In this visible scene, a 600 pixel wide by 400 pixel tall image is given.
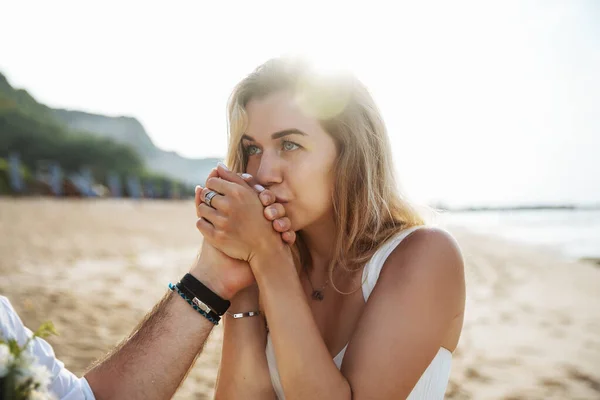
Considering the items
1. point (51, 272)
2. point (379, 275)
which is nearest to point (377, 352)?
point (379, 275)

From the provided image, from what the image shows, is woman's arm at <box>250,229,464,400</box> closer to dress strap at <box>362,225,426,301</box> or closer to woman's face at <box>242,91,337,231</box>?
dress strap at <box>362,225,426,301</box>

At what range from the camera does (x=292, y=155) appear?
7.04 feet

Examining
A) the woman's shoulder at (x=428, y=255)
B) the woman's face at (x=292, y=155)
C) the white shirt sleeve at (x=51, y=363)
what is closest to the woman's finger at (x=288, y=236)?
the woman's face at (x=292, y=155)

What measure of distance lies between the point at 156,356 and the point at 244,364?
50 centimetres

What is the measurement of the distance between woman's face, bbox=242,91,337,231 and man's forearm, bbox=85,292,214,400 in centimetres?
69

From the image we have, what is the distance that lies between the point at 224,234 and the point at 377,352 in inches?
33.0

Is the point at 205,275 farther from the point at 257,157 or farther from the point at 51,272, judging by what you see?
the point at 51,272

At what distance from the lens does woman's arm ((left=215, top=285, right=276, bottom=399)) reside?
2086 millimetres

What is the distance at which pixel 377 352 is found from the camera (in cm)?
166

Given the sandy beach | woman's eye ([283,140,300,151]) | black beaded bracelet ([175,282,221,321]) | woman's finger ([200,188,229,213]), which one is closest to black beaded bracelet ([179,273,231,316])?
black beaded bracelet ([175,282,221,321])

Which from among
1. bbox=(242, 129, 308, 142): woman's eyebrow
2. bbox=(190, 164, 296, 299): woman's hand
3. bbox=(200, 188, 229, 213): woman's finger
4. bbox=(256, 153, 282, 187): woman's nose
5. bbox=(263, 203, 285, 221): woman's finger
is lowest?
bbox=(190, 164, 296, 299): woman's hand

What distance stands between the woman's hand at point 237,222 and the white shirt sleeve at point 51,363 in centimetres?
77

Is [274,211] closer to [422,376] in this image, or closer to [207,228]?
[207,228]

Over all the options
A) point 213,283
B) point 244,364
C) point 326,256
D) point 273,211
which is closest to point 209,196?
point 273,211
